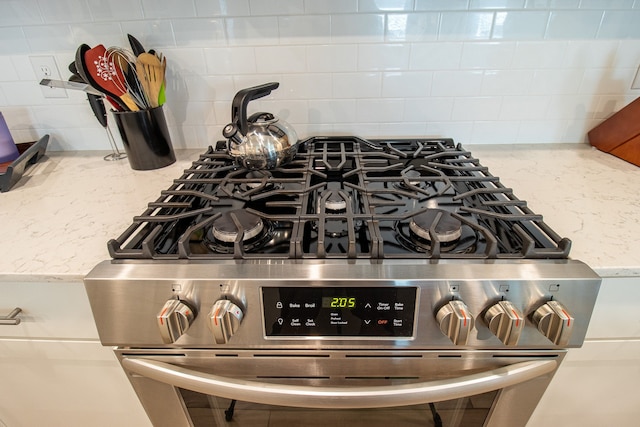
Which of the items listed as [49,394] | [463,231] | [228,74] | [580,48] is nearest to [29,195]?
[49,394]

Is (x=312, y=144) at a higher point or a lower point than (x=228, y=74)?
lower

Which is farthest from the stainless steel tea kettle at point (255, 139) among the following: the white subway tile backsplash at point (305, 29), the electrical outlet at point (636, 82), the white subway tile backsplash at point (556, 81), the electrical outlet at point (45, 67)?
the electrical outlet at point (636, 82)

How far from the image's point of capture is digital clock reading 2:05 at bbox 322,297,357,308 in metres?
0.54

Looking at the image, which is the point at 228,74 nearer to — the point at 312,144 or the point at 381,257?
the point at 312,144

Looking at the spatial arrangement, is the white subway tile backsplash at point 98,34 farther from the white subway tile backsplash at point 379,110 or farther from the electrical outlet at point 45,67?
the white subway tile backsplash at point 379,110

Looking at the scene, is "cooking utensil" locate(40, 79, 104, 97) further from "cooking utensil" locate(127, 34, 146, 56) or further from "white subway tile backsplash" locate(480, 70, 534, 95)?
"white subway tile backsplash" locate(480, 70, 534, 95)

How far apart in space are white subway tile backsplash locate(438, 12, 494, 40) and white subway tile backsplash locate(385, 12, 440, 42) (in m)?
0.02

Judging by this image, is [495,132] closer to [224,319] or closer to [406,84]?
[406,84]

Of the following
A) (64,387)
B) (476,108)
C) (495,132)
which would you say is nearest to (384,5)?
(476,108)

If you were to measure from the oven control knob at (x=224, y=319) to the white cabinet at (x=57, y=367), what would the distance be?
306 mm

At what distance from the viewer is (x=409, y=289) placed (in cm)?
53

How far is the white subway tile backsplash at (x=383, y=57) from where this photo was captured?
3.37 ft

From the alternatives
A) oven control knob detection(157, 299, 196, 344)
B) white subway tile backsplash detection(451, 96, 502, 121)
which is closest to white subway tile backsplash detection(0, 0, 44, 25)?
oven control knob detection(157, 299, 196, 344)

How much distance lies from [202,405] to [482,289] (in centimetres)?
58
